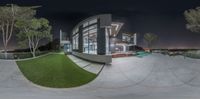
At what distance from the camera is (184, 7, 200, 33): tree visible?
2.07 m

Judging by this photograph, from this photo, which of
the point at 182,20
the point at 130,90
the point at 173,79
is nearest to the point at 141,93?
the point at 130,90

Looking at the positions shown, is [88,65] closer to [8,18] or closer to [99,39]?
[99,39]

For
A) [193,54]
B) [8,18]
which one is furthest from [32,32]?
[193,54]

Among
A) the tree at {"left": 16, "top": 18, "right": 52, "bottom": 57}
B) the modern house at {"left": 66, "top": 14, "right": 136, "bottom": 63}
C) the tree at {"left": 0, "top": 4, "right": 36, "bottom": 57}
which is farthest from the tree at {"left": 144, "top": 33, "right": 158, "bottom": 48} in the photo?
the tree at {"left": 0, "top": 4, "right": 36, "bottom": 57}

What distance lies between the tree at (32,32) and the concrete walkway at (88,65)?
329mm

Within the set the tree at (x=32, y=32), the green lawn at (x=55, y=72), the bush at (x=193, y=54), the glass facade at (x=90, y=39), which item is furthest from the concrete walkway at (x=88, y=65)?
the bush at (x=193, y=54)

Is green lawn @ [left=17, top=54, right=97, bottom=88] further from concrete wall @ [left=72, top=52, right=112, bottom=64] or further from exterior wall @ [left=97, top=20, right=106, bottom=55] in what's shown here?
exterior wall @ [left=97, top=20, right=106, bottom=55]

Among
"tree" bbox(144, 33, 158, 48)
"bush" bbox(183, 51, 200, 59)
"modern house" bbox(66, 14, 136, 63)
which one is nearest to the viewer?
"modern house" bbox(66, 14, 136, 63)

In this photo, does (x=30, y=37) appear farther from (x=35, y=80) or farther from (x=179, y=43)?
(x=179, y=43)

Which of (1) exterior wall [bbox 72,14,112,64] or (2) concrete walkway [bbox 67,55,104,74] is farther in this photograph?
(2) concrete walkway [bbox 67,55,104,74]

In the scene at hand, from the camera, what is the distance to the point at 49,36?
196cm

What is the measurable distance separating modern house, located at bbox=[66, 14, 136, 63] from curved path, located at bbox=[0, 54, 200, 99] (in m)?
0.19

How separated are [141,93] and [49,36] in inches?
40.9

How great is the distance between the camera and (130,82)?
2240 millimetres
